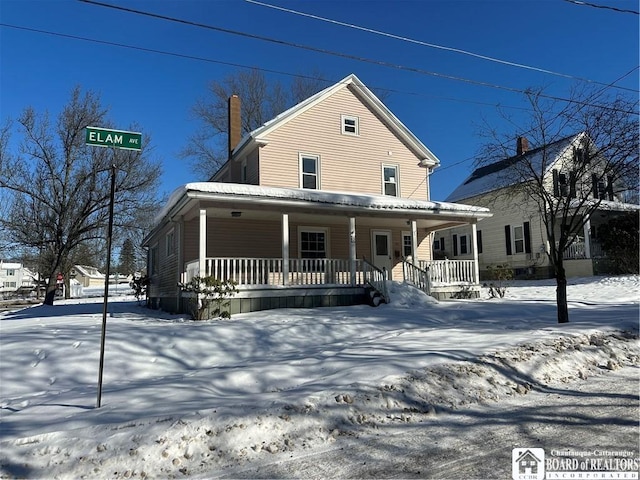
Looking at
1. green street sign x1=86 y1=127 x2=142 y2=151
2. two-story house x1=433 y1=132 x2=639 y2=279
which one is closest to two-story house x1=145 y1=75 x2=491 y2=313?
two-story house x1=433 y1=132 x2=639 y2=279

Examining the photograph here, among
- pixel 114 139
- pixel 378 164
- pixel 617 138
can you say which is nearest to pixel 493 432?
pixel 114 139

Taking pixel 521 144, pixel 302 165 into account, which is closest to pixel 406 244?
pixel 302 165

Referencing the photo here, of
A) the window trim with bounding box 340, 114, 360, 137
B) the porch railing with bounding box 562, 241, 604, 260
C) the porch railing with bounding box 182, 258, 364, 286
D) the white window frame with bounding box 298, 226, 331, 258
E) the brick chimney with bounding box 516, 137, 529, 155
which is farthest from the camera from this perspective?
the porch railing with bounding box 562, 241, 604, 260

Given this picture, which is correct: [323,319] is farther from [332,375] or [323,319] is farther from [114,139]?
[114,139]

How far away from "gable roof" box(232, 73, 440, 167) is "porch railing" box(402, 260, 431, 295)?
6308mm

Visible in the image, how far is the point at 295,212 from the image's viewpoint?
13859 mm

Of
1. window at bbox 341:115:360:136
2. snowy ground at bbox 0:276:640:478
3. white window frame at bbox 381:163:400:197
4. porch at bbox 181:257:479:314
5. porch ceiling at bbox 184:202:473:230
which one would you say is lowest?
snowy ground at bbox 0:276:640:478

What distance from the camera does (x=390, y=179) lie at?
19.2 m

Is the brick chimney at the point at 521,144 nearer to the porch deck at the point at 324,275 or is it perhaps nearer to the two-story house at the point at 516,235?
the porch deck at the point at 324,275

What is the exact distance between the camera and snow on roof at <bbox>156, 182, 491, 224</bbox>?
1214 cm

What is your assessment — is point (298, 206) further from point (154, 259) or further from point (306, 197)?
point (154, 259)

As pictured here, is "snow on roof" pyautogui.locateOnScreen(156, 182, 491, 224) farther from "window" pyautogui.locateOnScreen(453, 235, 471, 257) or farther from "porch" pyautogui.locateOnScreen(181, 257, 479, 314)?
"window" pyautogui.locateOnScreen(453, 235, 471, 257)

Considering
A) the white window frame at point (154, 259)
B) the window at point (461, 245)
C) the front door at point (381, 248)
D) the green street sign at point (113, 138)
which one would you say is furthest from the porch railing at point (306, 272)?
the window at point (461, 245)

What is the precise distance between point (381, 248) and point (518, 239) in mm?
11669
